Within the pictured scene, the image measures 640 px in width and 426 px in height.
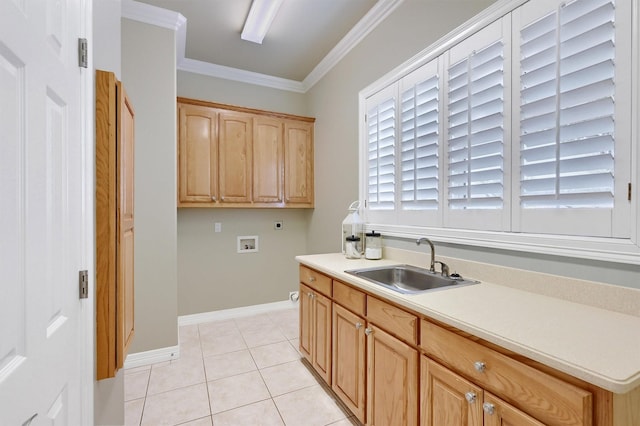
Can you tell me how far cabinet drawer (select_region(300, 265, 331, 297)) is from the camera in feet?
6.58

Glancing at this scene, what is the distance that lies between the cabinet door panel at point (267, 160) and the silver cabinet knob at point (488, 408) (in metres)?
2.76

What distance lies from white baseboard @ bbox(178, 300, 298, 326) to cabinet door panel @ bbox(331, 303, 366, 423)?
1918 millimetres

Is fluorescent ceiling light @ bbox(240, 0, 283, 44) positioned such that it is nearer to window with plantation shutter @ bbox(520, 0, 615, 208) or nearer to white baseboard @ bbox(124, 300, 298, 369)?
window with plantation shutter @ bbox(520, 0, 615, 208)

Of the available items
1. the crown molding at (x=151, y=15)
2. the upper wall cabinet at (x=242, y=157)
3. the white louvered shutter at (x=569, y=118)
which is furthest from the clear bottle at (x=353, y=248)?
the crown molding at (x=151, y=15)

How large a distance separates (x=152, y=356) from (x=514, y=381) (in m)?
2.67

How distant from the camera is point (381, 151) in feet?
7.91

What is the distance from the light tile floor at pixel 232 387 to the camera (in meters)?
1.80

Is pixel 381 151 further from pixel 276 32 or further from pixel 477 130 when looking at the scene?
pixel 276 32

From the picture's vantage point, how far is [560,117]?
1.27 meters
